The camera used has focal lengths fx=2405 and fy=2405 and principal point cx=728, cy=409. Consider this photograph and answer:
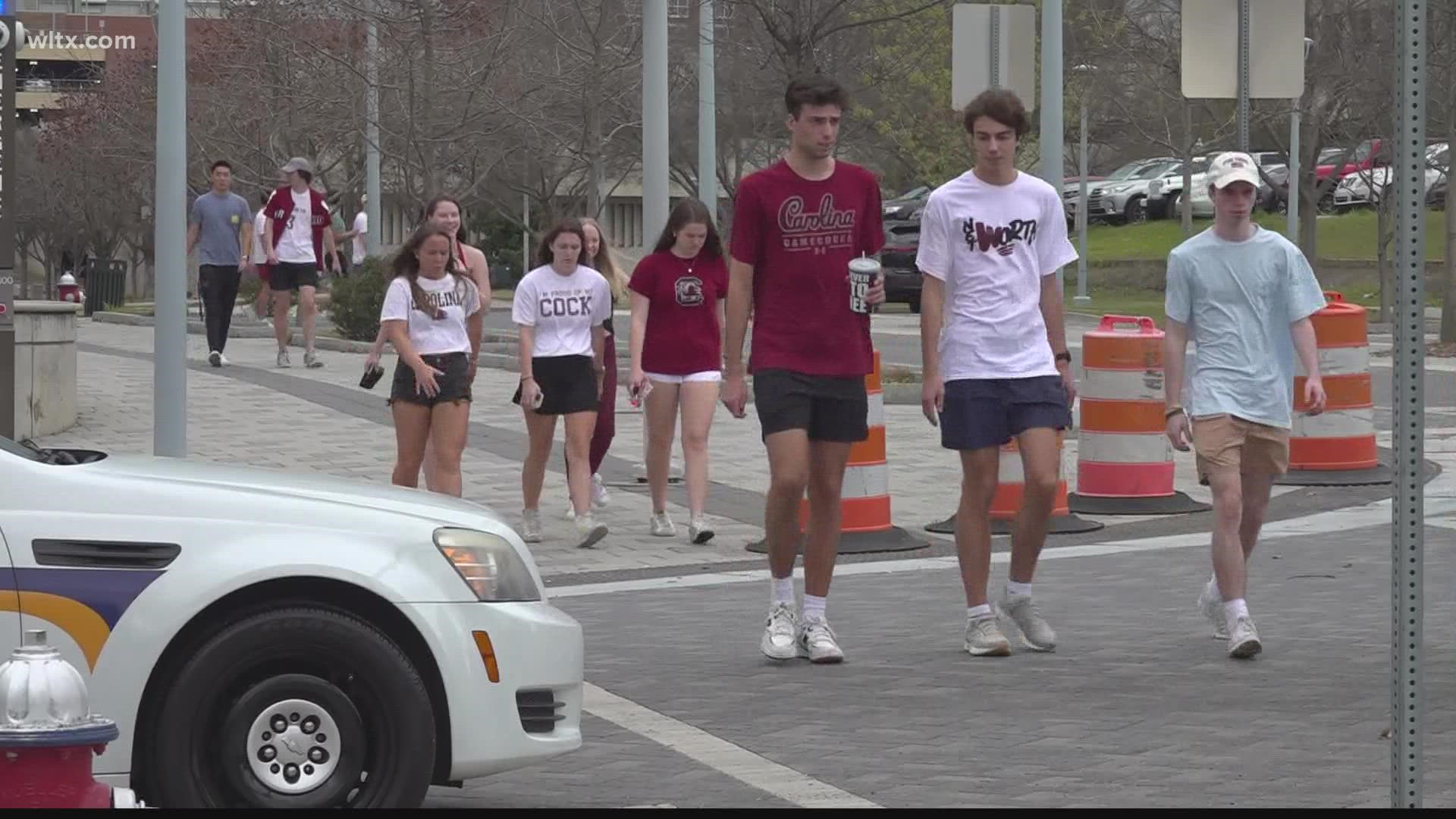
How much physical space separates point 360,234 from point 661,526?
1920cm

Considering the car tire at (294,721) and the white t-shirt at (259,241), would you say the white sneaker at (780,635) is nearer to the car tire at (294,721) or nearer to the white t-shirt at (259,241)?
the car tire at (294,721)

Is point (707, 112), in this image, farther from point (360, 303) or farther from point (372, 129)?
point (372, 129)

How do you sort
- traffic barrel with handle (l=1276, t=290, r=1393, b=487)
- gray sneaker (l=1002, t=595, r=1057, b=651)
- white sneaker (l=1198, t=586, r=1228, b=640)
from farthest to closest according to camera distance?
traffic barrel with handle (l=1276, t=290, r=1393, b=487) < white sneaker (l=1198, t=586, r=1228, b=640) < gray sneaker (l=1002, t=595, r=1057, b=651)

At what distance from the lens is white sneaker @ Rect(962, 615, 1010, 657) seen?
8.86m

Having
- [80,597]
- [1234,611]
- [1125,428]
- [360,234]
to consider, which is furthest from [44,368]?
[360,234]

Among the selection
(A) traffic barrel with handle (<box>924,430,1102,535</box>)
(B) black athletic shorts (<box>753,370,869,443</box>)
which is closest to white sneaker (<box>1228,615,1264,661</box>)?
(B) black athletic shorts (<box>753,370,869,443</box>)

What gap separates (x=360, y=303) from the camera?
85.7 ft

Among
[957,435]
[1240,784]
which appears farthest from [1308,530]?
[1240,784]

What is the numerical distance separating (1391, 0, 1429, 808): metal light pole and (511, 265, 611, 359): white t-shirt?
27.6 ft

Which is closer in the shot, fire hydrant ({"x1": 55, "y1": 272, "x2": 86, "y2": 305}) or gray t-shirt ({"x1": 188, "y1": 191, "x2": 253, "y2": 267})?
gray t-shirt ({"x1": 188, "y1": 191, "x2": 253, "y2": 267})

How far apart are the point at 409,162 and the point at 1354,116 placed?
742 inches

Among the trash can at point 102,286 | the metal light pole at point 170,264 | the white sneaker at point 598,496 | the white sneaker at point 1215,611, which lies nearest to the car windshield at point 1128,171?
the trash can at point 102,286

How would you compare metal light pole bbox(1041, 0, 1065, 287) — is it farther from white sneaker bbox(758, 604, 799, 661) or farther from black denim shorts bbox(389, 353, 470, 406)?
white sneaker bbox(758, 604, 799, 661)

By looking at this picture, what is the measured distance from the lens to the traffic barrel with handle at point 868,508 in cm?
1242
